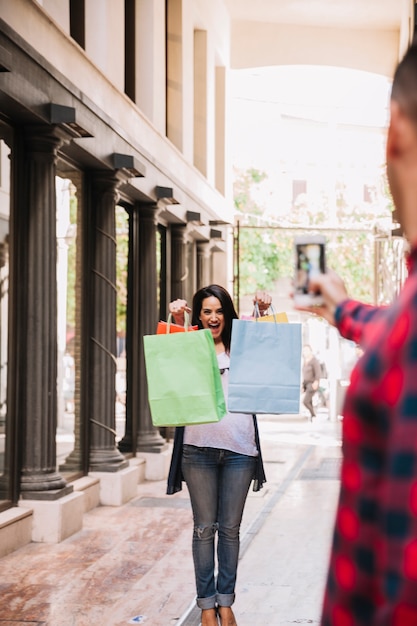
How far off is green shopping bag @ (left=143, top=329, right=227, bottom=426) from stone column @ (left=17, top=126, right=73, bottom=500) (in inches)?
175

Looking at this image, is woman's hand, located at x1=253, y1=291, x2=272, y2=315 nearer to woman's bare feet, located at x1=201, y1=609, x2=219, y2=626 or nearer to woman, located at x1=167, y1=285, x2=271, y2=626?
woman, located at x1=167, y1=285, x2=271, y2=626

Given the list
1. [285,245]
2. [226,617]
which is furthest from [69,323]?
[285,245]

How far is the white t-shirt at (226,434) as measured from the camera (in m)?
5.84

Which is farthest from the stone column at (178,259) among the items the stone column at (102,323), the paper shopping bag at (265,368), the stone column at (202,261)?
the paper shopping bag at (265,368)

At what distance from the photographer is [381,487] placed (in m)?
1.30

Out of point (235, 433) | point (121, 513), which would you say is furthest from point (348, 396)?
point (121, 513)

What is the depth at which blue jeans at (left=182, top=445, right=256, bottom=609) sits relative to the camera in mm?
5867

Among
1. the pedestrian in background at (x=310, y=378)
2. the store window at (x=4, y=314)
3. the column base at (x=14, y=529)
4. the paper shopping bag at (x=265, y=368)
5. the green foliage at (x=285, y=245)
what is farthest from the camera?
the green foliage at (x=285, y=245)

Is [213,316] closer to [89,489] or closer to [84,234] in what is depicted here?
[89,489]

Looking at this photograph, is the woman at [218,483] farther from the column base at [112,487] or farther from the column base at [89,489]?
the column base at [112,487]

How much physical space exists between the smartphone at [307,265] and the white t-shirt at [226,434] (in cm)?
361

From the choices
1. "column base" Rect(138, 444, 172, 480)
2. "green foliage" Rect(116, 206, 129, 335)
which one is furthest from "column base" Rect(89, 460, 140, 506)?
"green foliage" Rect(116, 206, 129, 335)

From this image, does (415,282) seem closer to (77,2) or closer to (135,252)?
(77,2)

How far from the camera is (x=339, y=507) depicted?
55.3 inches
